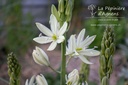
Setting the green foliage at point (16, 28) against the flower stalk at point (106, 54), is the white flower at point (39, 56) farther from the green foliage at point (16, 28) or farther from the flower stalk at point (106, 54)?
the green foliage at point (16, 28)

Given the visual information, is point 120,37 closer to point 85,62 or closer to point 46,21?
point 46,21

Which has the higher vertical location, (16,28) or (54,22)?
(54,22)

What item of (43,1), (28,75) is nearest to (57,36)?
(28,75)

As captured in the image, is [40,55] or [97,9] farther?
[97,9]

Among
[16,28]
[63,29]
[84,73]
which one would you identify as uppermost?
[63,29]

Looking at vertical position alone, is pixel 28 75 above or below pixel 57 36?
below

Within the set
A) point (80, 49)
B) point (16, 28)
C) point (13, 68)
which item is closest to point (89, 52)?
point (80, 49)

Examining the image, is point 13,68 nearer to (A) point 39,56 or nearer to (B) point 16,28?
(A) point 39,56
